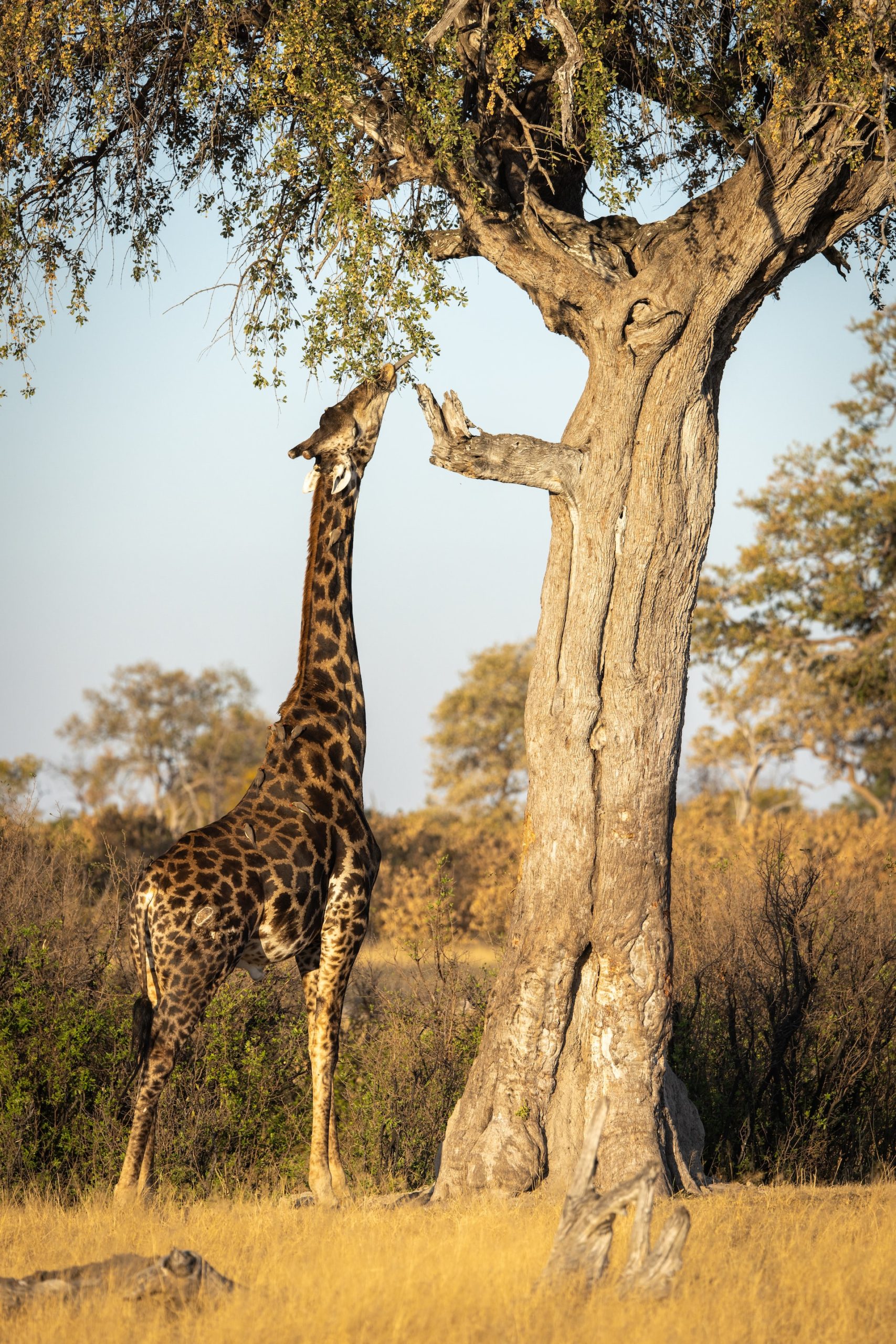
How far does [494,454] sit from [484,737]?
33.2 meters

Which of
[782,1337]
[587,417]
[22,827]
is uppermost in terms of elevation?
[587,417]

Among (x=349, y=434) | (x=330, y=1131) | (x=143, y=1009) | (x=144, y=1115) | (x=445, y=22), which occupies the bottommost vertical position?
(x=330, y=1131)

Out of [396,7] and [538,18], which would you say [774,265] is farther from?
[396,7]

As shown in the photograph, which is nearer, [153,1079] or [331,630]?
[153,1079]

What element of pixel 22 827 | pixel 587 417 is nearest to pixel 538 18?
pixel 587 417

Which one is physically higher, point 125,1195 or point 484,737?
point 484,737

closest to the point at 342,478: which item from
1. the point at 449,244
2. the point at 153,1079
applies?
the point at 449,244

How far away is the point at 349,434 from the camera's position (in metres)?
8.34

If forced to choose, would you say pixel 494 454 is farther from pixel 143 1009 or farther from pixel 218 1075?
pixel 218 1075

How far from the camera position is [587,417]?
8.22 metres

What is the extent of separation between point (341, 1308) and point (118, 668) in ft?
166

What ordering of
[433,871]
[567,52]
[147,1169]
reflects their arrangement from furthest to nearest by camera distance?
1. [433,871]
2. [567,52]
3. [147,1169]

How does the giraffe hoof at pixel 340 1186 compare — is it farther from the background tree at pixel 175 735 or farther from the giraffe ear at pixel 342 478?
the background tree at pixel 175 735

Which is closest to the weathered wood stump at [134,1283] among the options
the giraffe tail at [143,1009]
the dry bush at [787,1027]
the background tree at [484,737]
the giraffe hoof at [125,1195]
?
→ the giraffe hoof at [125,1195]
